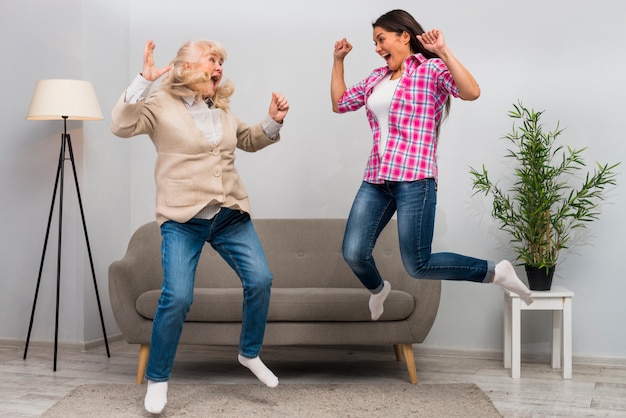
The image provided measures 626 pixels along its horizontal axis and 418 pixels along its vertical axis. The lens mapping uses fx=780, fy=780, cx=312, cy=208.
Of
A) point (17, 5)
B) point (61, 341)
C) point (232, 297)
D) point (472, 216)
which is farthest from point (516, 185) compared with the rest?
point (17, 5)

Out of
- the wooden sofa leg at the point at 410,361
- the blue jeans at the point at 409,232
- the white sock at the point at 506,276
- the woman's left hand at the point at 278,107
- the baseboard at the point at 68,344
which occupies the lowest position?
the baseboard at the point at 68,344

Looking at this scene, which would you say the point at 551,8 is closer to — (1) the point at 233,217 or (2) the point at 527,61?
Result: (2) the point at 527,61

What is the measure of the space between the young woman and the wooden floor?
1.92 feet

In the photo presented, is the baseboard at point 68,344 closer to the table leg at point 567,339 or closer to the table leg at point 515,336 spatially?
→ the table leg at point 515,336

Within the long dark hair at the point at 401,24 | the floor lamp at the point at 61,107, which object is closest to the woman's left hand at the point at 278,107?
the long dark hair at the point at 401,24

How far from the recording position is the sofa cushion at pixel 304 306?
12.2ft

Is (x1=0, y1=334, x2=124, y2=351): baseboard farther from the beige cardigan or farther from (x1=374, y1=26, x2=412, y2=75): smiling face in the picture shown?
(x1=374, y1=26, x2=412, y2=75): smiling face

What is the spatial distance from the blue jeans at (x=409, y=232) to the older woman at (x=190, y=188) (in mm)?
427

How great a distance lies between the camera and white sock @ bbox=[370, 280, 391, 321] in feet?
11.7

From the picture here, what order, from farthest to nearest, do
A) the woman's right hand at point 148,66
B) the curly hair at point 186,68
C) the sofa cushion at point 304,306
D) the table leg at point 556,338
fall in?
the table leg at point 556,338, the sofa cushion at point 304,306, the curly hair at point 186,68, the woman's right hand at point 148,66

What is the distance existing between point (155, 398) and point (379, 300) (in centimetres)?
111

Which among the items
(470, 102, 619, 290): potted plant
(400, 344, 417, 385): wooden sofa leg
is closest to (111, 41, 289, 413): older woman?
(400, 344, 417, 385): wooden sofa leg

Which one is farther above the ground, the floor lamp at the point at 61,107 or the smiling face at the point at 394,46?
the smiling face at the point at 394,46

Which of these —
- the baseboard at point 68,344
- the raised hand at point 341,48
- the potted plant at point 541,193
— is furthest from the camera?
the baseboard at point 68,344
